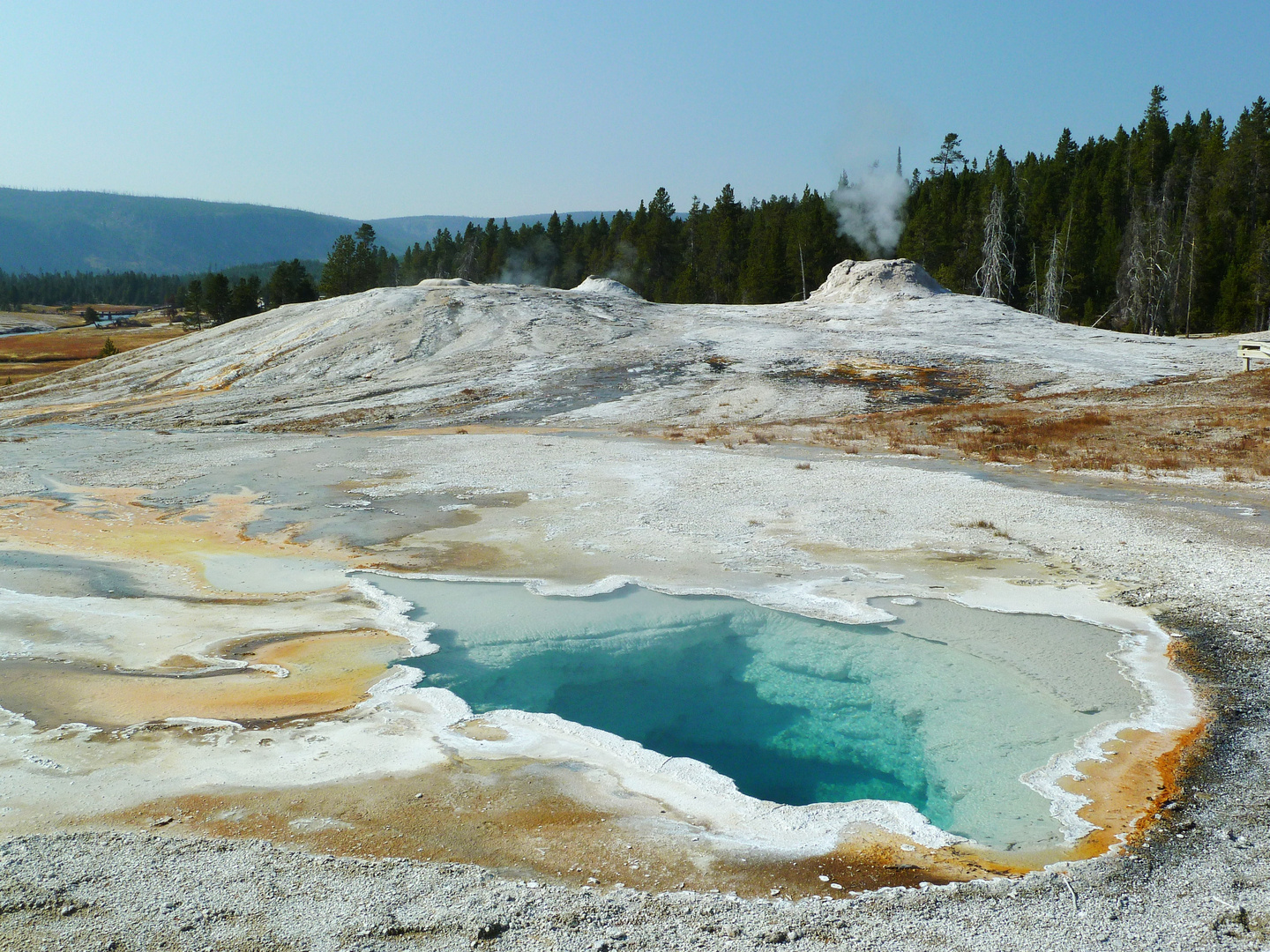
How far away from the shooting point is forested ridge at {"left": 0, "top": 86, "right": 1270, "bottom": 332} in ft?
157

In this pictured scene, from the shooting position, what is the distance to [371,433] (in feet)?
Answer: 69.6

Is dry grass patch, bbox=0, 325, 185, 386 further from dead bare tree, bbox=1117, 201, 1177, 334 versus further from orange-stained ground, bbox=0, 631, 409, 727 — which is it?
dead bare tree, bbox=1117, 201, 1177, 334

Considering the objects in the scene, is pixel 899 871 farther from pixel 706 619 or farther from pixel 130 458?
pixel 130 458

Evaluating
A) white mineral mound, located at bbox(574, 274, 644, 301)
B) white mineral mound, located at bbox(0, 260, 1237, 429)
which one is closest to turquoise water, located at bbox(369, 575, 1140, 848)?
white mineral mound, located at bbox(0, 260, 1237, 429)

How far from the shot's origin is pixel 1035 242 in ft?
183

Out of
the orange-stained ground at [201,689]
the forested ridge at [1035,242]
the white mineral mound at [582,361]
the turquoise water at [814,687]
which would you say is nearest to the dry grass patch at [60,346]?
the forested ridge at [1035,242]

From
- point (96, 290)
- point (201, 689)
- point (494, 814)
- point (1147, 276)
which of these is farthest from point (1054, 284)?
point (96, 290)

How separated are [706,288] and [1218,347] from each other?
36163 millimetres

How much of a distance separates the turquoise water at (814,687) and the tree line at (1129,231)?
42382 millimetres

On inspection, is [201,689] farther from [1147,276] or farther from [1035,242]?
[1035,242]

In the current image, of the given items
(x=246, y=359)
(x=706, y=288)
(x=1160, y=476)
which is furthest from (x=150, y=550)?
(x=706, y=288)

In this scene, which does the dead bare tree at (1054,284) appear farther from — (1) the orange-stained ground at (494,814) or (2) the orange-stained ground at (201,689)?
(2) the orange-stained ground at (201,689)

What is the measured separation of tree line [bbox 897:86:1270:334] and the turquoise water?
42.4 meters

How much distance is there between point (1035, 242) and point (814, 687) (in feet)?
188
